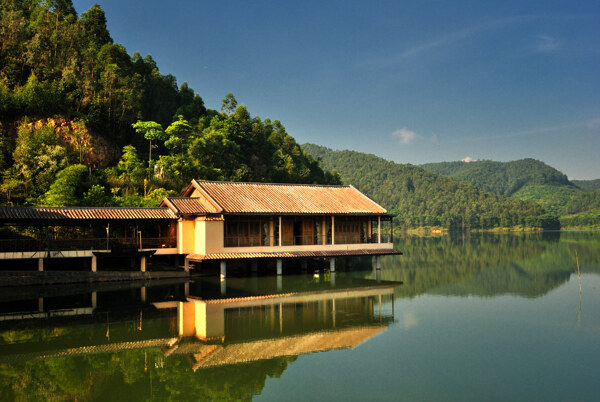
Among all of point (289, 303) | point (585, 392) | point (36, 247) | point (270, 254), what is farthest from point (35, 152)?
point (585, 392)

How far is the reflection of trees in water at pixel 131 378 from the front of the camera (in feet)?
27.9

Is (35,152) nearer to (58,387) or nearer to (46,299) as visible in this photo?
(46,299)

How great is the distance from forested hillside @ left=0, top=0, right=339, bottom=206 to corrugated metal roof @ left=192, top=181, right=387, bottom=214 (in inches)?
278

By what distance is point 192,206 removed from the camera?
24.2 metres

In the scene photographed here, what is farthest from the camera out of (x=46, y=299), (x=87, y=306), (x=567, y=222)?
(x=567, y=222)

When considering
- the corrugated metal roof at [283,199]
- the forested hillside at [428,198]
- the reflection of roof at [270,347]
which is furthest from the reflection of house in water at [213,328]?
the forested hillside at [428,198]

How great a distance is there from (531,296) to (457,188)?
413 feet

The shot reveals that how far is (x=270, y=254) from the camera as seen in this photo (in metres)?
23.9

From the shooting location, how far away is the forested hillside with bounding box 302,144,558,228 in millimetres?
118375

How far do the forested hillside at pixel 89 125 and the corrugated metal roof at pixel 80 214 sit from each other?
5.67 meters

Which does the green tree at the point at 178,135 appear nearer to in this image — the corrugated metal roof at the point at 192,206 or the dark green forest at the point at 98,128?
the dark green forest at the point at 98,128

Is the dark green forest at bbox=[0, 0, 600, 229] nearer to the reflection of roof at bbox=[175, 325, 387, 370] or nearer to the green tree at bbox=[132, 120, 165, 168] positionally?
the green tree at bbox=[132, 120, 165, 168]

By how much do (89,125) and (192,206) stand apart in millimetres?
A: 19341

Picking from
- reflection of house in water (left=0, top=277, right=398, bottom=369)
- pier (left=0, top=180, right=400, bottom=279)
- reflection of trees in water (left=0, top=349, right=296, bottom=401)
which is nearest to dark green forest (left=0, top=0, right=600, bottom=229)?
pier (left=0, top=180, right=400, bottom=279)
